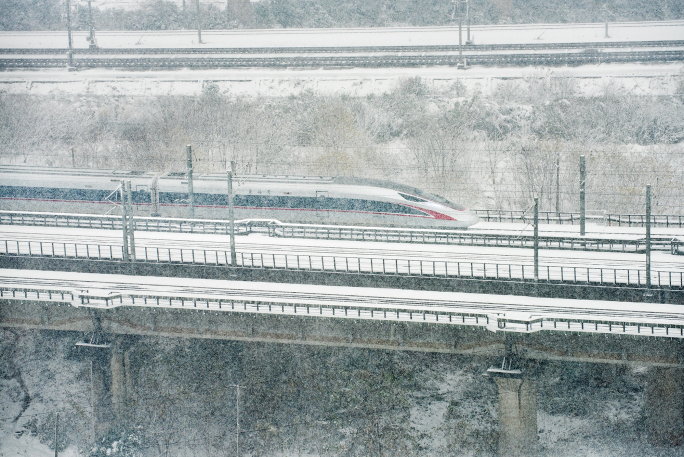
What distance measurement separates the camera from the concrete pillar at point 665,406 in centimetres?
1700

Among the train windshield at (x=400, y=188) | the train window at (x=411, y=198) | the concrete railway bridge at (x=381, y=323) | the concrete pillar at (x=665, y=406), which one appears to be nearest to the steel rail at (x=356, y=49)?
the train windshield at (x=400, y=188)

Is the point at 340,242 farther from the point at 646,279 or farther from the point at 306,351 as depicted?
the point at 646,279

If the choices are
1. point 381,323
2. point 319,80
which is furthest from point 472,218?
point 319,80

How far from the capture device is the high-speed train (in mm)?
22156

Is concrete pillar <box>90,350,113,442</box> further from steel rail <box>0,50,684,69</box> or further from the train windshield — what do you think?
steel rail <box>0,50,684,69</box>

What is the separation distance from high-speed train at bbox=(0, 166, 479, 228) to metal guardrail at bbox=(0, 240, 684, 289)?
232 cm

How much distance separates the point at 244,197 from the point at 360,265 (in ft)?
18.5

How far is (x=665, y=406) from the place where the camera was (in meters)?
17.4

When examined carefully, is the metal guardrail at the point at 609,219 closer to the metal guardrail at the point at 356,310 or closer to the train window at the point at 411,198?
the train window at the point at 411,198

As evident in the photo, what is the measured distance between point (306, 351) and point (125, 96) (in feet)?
50.3

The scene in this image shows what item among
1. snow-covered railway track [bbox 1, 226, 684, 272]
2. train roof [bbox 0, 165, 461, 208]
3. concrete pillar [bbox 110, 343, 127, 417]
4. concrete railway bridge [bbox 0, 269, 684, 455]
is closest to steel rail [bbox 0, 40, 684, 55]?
train roof [bbox 0, 165, 461, 208]

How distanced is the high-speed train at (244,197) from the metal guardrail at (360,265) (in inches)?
91.5

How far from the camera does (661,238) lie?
1873 centimetres

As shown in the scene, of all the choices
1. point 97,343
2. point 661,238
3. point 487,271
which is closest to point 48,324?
point 97,343
